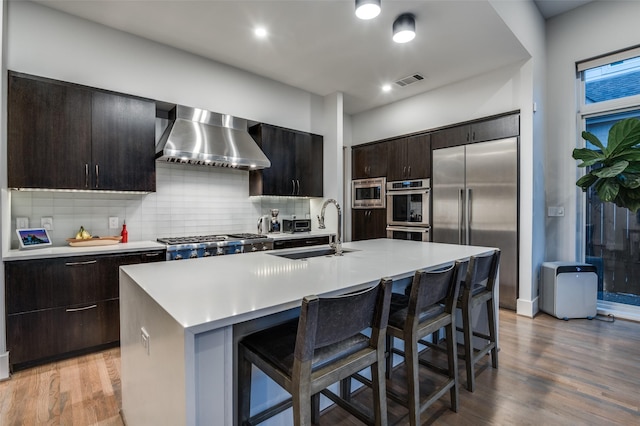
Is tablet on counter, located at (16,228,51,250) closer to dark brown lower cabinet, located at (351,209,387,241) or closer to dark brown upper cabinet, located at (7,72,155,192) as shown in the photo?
dark brown upper cabinet, located at (7,72,155,192)

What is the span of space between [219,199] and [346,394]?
2886 millimetres

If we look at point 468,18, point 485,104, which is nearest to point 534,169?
point 485,104

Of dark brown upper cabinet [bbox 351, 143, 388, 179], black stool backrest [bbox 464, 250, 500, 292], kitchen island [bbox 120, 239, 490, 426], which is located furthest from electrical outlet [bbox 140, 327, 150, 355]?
dark brown upper cabinet [bbox 351, 143, 388, 179]

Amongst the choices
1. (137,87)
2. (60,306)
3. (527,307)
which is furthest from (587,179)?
(60,306)

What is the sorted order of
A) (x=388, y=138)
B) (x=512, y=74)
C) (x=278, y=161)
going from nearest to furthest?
(x=512, y=74) < (x=278, y=161) < (x=388, y=138)

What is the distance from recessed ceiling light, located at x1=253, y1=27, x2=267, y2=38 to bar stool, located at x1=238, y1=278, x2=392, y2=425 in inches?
111

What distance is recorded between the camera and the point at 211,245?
3.22 m

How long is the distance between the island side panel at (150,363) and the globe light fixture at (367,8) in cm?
248

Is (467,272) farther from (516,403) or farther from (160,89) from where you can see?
(160,89)

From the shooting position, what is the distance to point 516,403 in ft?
6.35

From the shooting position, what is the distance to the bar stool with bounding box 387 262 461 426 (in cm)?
158

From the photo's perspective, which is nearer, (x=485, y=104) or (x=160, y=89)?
(x=160, y=89)

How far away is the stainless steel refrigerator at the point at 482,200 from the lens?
3658 mm

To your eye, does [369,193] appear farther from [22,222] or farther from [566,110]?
[22,222]
